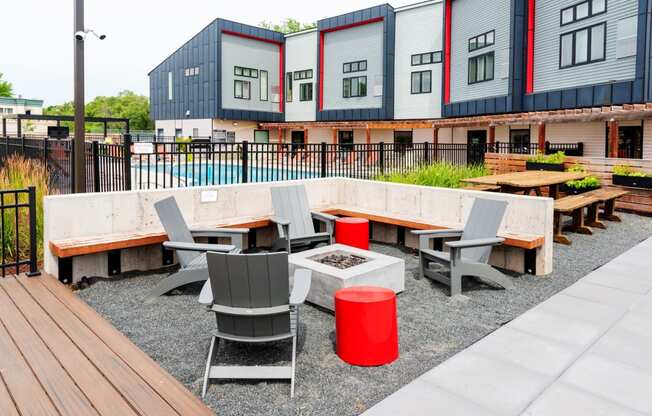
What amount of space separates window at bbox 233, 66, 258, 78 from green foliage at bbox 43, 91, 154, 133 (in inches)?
2475

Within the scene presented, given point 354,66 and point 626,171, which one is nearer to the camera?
point 626,171

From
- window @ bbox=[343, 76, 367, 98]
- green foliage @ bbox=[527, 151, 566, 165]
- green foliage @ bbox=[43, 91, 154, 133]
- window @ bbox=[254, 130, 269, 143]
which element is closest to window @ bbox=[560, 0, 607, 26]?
green foliage @ bbox=[527, 151, 566, 165]

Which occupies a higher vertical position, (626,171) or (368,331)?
(626,171)

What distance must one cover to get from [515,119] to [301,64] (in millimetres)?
18947

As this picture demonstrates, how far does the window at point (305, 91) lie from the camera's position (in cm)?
3488

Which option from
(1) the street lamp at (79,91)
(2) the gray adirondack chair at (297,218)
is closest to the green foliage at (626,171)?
(2) the gray adirondack chair at (297,218)

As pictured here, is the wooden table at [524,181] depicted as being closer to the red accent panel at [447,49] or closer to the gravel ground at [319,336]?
the gravel ground at [319,336]

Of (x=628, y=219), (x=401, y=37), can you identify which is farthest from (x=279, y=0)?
(x=628, y=219)

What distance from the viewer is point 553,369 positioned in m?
4.15

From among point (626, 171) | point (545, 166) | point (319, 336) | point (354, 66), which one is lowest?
point (319, 336)

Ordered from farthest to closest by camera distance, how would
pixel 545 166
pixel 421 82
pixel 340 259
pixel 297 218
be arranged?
pixel 421 82, pixel 545 166, pixel 297 218, pixel 340 259

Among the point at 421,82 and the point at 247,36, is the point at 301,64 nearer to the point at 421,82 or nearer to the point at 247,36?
the point at 247,36

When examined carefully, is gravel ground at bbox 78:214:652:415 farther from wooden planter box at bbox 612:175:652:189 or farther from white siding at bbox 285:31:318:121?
white siding at bbox 285:31:318:121

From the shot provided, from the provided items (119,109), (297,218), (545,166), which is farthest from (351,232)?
(119,109)
